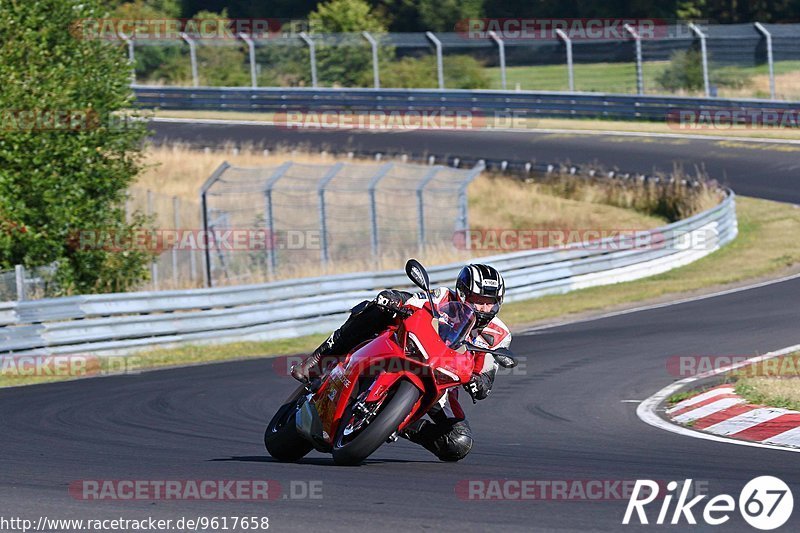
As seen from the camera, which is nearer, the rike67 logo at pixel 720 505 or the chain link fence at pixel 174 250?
the rike67 logo at pixel 720 505

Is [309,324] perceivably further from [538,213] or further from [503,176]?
[503,176]

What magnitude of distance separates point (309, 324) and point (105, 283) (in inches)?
155

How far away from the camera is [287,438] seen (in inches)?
328

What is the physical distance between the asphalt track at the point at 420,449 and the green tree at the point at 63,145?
4.77 m

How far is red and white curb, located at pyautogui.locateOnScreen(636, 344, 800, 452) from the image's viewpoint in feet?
30.0

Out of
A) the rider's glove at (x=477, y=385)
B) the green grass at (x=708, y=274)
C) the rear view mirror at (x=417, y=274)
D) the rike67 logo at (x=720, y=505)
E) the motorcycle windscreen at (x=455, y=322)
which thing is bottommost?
the green grass at (x=708, y=274)

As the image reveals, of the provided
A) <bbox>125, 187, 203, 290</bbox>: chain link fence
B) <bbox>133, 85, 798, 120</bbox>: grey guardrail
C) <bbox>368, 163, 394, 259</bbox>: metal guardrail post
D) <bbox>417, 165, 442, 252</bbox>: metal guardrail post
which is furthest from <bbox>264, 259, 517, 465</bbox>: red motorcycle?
<bbox>133, 85, 798, 120</bbox>: grey guardrail

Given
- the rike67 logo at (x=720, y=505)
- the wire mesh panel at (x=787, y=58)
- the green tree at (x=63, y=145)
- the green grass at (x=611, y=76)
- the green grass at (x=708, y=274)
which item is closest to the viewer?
the rike67 logo at (x=720, y=505)

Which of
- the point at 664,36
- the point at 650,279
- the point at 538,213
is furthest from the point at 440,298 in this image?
the point at 664,36

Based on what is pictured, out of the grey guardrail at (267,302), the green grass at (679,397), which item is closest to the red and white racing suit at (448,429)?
the green grass at (679,397)

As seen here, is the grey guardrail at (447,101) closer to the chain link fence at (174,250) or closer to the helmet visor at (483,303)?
the chain link fence at (174,250)

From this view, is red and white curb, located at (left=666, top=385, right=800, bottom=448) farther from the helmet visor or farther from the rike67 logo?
the helmet visor

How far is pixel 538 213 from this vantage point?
30375mm

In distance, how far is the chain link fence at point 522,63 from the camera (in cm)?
3944
